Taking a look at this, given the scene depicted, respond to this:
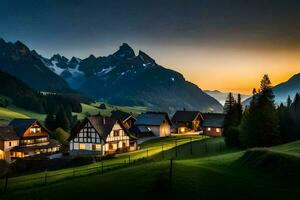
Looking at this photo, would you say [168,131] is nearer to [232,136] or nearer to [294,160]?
[232,136]

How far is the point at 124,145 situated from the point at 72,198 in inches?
2857

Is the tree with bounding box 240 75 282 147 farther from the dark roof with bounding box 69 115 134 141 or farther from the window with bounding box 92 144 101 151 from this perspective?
the window with bounding box 92 144 101 151

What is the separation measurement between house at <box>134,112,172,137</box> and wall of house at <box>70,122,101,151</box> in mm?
39195

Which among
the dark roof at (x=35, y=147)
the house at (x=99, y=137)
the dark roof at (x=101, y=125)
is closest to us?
the house at (x=99, y=137)

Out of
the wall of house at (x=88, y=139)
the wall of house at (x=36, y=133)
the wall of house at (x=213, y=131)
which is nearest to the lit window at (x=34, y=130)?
the wall of house at (x=36, y=133)

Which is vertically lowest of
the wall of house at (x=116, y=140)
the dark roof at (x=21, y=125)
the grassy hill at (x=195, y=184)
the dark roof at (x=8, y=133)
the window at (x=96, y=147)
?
the grassy hill at (x=195, y=184)

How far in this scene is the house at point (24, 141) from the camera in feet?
381

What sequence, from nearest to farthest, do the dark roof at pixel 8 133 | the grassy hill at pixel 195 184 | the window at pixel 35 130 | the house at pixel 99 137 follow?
the grassy hill at pixel 195 184 → the house at pixel 99 137 → the dark roof at pixel 8 133 → the window at pixel 35 130

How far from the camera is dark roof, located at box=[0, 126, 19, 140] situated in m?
116

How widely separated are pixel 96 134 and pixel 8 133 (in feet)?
104

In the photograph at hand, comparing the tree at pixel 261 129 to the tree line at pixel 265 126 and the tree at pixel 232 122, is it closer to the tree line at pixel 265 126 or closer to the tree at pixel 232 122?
the tree line at pixel 265 126

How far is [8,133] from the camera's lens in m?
119

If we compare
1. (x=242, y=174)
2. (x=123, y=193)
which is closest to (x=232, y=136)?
(x=242, y=174)

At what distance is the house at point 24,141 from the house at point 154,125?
3178 centimetres
